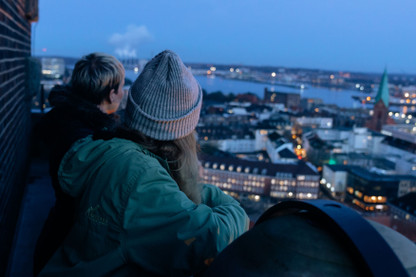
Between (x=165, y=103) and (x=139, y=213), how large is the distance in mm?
284

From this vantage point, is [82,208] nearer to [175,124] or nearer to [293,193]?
[175,124]

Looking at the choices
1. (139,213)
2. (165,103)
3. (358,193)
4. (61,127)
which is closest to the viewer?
(139,213)

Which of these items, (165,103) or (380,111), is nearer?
(165,103)

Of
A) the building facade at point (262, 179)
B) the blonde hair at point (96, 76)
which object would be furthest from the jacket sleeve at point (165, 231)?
the building facade at point (262, 179)

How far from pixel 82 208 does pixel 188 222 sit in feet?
0.68

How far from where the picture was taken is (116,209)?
0.68m

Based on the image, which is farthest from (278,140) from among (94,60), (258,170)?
(94,60)

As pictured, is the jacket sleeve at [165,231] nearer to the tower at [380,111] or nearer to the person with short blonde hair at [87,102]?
the person with short blonde hair at [87,102]

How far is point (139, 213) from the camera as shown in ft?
2.21

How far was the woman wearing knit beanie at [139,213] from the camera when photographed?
67cm

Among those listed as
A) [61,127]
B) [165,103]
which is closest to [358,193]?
[61,127]

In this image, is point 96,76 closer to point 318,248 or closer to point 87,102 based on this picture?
point 87,102

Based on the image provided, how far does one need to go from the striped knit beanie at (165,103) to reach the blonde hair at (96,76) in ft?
1.59

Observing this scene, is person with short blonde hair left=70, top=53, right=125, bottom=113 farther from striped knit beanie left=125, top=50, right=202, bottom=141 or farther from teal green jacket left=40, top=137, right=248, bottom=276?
teal green jacket left=40, top=137, right=248, bottom=276
